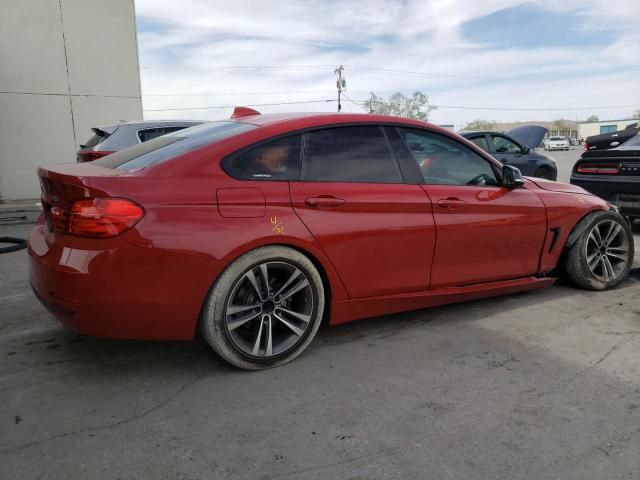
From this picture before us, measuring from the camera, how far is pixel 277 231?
289 centimetres

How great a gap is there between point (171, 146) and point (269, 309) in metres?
1.17

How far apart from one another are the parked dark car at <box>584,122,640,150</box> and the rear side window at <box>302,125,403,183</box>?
19.0 ft

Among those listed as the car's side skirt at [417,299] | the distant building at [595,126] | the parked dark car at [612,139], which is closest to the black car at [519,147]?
the parked dark car at [612,139]

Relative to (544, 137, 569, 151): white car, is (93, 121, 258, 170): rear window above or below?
above

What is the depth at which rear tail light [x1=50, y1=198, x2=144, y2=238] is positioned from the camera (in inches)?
101

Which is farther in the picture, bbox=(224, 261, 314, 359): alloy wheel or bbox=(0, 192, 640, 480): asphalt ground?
bbox=(224, 261, 314, 359): alloy wheel

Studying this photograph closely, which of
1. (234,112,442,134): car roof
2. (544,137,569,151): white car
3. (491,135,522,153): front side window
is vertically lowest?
(544,137,569,151): white car

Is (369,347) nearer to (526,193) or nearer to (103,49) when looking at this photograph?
(526,193)

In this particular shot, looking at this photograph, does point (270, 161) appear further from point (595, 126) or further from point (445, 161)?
point (595, 126)

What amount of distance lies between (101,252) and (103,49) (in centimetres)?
1201

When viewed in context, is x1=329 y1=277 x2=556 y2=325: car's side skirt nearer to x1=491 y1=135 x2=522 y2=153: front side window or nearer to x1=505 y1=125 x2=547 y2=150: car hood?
x1=505 y1=125 x2=547 y2=150: car hood

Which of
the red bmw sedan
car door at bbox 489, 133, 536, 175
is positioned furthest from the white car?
the red bmw sedan

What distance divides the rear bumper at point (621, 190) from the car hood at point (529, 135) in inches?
111

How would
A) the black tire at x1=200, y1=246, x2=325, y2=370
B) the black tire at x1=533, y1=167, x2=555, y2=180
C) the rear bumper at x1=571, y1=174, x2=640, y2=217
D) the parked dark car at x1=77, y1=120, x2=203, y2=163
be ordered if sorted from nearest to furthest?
1. the black tire at x1=200, y1=246, x2=325, y2=370
2. the rear bumper at x1=571, y1=174, x2=640, y2=217
3. the parked dark car at x1=77, y1=120, x2=203, y2=163
4. the black tire at x1=533, y1=167, x2=555, y2=180
